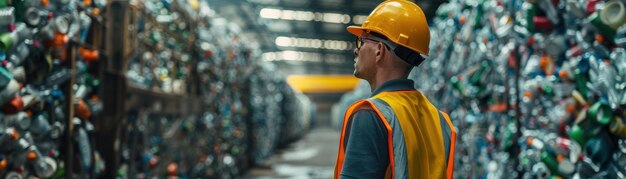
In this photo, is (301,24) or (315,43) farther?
(315,43)

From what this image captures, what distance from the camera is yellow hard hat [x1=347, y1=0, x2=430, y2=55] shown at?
61.9 inches

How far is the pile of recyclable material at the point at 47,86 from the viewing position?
7.25 feet

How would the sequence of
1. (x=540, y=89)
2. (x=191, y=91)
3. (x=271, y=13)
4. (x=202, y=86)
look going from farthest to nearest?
(x=271, y=13)
(x=202, y=86)
(x=191, y=91)
(x=540, y=89)

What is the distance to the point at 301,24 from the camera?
2347 cm

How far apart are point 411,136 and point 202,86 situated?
159 inches

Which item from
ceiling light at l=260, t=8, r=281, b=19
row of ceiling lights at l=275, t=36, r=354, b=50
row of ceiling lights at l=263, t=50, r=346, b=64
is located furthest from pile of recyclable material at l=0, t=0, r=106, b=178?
row of ceiling lights at l=263, t=50, r=346, b=64

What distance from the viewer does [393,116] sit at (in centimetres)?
146

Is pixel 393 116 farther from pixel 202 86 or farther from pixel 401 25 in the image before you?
pixel 202 86

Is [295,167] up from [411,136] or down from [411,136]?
down

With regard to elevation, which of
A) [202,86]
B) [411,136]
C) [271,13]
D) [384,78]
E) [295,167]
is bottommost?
[295,167]

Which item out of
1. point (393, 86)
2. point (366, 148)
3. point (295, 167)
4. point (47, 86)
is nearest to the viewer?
point (366, 148)

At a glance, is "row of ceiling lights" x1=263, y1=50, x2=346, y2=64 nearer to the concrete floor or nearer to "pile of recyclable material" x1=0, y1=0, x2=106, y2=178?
the concrete floor

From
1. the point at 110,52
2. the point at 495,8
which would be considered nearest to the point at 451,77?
the point at 495,8

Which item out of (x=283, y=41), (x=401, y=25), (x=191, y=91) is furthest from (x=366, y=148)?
(x=283, y=41)
